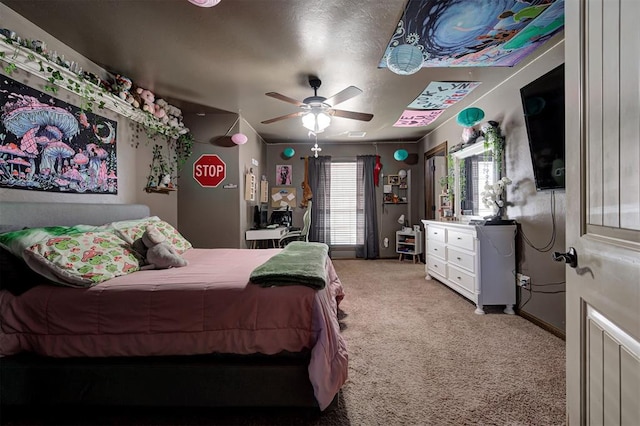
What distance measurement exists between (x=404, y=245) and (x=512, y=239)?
113 inches

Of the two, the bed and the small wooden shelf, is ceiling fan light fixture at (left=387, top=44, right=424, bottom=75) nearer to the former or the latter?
the bed

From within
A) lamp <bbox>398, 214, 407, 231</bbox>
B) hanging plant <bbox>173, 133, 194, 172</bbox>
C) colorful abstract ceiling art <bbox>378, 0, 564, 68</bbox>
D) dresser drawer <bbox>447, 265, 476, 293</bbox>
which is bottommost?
dresser drawer <bbox>447, 265, 476, 293</bbox>

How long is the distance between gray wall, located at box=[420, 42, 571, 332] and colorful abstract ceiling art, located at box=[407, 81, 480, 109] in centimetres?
35

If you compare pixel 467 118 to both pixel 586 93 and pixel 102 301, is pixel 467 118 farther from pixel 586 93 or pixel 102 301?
pixel 102 301

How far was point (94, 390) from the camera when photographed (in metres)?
1.48

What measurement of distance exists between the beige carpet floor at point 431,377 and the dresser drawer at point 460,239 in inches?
26.1

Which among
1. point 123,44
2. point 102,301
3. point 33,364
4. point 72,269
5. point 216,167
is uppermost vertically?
point 123,44

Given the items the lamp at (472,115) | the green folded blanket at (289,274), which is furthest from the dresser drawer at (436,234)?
the green folded blanket at (289,274)

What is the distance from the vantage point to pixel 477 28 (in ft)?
6.97

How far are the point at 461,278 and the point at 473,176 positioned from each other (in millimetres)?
1356

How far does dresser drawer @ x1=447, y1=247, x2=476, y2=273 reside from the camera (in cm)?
309

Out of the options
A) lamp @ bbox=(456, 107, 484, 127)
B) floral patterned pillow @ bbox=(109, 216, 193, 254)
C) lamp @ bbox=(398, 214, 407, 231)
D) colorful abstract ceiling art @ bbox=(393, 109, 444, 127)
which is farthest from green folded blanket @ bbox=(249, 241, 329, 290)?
lamp @ bbox=(398, 214, 407, 231)

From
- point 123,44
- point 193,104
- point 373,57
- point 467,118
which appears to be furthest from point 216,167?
point 467,118

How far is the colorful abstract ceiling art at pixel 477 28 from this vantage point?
1896mm
